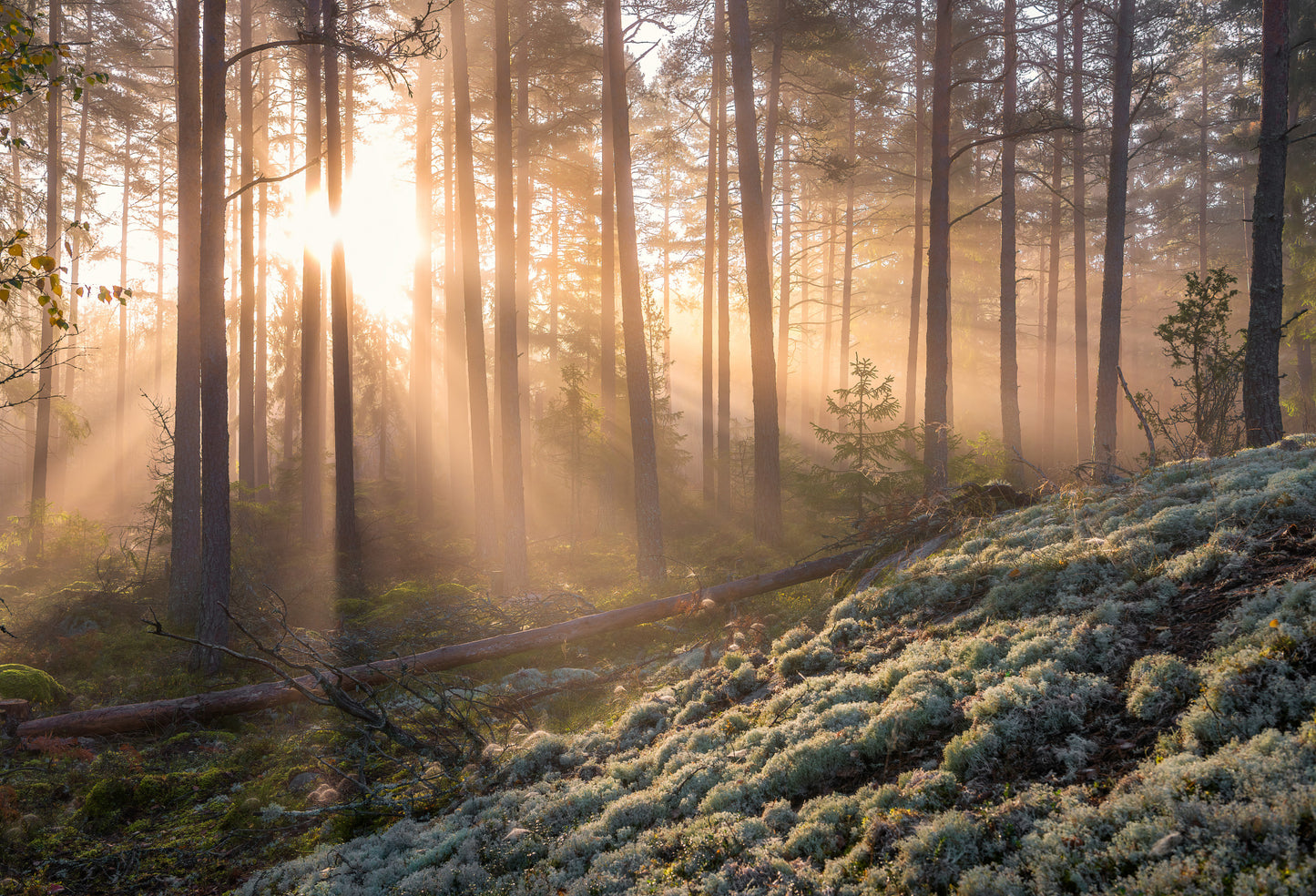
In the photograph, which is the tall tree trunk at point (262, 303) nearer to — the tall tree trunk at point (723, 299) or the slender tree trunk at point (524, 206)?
the slender tree trunk at point (524, 206)

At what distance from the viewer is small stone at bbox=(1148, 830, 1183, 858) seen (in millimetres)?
2455

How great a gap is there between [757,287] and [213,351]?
10.1 metres

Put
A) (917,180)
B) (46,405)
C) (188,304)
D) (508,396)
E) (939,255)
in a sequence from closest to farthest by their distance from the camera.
→ 1. (188,304)
2. (939,255)
3. (508,396)
4. (46,405)
5. (917,180)

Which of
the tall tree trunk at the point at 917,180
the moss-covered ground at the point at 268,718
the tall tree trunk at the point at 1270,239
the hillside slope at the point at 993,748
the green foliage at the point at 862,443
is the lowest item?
the moss-covered ground at the point at 268,718

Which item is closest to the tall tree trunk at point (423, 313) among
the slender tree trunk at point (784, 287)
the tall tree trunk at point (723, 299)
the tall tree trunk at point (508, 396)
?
the tall tree trunk at point (508, 396)

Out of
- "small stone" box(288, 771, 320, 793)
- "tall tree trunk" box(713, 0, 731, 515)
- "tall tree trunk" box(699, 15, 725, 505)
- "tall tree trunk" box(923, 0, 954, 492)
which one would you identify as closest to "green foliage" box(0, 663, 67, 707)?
"small stone" box(288, 771, 320, 793)

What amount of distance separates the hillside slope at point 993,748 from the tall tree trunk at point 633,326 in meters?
7.35

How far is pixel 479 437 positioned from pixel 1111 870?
45.9 ft

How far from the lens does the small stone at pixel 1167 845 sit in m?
2.46

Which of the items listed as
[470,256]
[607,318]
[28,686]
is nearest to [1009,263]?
[607,318]

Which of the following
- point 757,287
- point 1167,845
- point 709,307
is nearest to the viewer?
point 1167,845

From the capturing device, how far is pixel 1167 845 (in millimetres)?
2461

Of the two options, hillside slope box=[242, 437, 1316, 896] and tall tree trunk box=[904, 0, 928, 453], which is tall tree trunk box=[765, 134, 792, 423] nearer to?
tall tree trunk box=[904, 0, 928, 453]

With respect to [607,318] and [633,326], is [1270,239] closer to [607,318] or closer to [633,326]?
[633,326]
